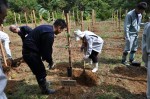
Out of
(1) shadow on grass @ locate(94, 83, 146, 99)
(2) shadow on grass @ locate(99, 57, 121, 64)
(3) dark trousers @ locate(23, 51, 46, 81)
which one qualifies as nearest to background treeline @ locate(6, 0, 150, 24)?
(2) shadow on grass @ locate(99, 57, 121, 64)

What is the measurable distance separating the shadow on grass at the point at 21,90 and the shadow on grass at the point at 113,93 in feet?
4.18

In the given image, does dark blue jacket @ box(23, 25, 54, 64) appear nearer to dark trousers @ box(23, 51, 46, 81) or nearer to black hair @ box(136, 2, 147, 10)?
dark trousers @ box(23, 51, 46, 81)

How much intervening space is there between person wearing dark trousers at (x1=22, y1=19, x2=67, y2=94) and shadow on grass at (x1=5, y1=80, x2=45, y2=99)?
597mm

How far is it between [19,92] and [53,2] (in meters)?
20.8

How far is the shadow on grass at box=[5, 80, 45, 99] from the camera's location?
5676 millimetres

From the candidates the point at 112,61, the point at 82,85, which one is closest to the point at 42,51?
the point at 82,85

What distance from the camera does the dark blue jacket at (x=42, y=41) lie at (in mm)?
4980

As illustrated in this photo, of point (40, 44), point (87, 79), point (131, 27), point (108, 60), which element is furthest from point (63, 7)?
point (40, 44)

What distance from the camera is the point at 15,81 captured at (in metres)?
6.64

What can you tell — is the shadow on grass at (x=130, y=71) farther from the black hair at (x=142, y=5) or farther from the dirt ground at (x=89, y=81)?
the black hair at (x=142, y=5)

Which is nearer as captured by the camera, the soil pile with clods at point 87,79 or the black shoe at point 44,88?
the black shoe at point 44,88

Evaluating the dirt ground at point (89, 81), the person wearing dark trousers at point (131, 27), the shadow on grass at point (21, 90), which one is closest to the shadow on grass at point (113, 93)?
the dirt ground at point (89, 81)

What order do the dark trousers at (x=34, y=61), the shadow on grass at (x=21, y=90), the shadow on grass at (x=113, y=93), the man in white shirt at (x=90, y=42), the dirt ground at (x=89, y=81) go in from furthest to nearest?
the man in white shirt at (x=90, y=42) < the shadow on grass at (x=21, y=90) < the dirt ground at (x=89, y=81) < the shadow on grass at (x=113, y=93) < the dark trousers at (x=34, y=61)

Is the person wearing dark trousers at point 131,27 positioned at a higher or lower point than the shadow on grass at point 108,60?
higher
